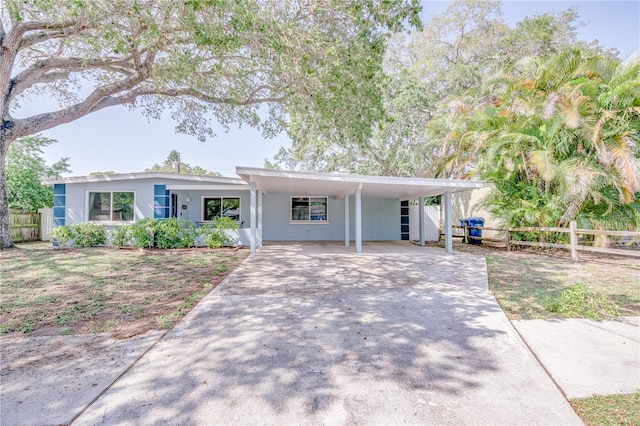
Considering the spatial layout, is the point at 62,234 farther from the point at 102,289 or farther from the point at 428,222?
the point at 428,222

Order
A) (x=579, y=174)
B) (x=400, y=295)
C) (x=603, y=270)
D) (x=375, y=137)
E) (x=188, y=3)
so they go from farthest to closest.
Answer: (x=375, y=137)
(x=579, y=174)
(x=603, y=270)
(x=400, y=295)
(x=188, y=3)

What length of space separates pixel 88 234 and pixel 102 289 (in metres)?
6.97

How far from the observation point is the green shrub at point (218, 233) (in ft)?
35.8

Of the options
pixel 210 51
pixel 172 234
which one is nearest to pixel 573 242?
pixel 210 51

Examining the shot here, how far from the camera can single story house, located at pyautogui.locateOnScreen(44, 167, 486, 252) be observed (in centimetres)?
934

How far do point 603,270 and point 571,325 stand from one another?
463 cm

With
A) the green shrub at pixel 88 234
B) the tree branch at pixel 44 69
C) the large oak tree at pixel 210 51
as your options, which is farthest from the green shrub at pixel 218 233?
the tree branch at pixel 44 69

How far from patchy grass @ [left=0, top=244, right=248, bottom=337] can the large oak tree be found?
415cm

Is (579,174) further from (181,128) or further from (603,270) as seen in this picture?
(181,128)

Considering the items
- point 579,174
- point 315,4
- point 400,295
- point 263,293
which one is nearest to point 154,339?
point 263,293

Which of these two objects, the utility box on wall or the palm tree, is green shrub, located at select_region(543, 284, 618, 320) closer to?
the palm tree

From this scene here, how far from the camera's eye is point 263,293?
17.2ft

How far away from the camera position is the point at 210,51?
660 centimetres

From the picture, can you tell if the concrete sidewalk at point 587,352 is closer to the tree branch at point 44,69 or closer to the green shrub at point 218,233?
the green shrub at point 218,233
